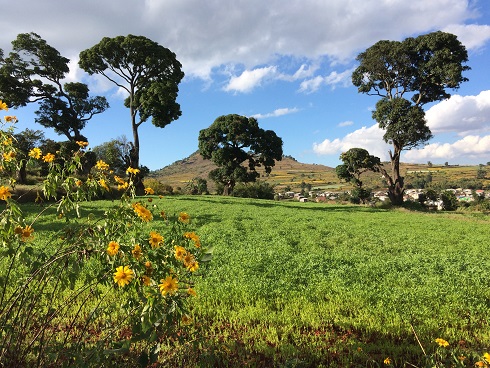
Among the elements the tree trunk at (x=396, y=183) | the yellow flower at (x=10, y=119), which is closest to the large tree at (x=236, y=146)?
the tree trunk at (x=396, y=183)

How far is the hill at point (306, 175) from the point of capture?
87.2 meters

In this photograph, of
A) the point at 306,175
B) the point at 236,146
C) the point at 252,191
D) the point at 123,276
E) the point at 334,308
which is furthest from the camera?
the point at 306,175

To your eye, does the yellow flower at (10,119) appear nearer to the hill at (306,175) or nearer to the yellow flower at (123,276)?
the yellow flower at (123,276)

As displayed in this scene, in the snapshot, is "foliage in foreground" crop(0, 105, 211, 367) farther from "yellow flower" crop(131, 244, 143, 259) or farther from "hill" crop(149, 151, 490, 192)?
"hill" crop(149, 151, 490, 192)

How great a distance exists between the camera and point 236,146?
36.2 meters

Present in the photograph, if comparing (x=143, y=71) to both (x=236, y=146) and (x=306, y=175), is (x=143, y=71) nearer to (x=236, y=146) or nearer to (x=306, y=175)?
(x=236, y=146)

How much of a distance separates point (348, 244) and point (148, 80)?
Answer: 23143 mm

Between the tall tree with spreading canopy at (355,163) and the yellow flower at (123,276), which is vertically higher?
the tall tree with spreading canopy at (355,163)

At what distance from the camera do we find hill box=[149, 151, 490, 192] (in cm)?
8719

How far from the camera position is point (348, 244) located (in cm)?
975

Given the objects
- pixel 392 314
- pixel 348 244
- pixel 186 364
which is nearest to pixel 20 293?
pixel 186 364

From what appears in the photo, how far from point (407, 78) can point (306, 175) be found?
9174cm

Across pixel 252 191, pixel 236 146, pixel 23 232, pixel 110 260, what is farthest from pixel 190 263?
pixel 252 191

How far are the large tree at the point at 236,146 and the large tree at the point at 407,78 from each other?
11627 millimetres
